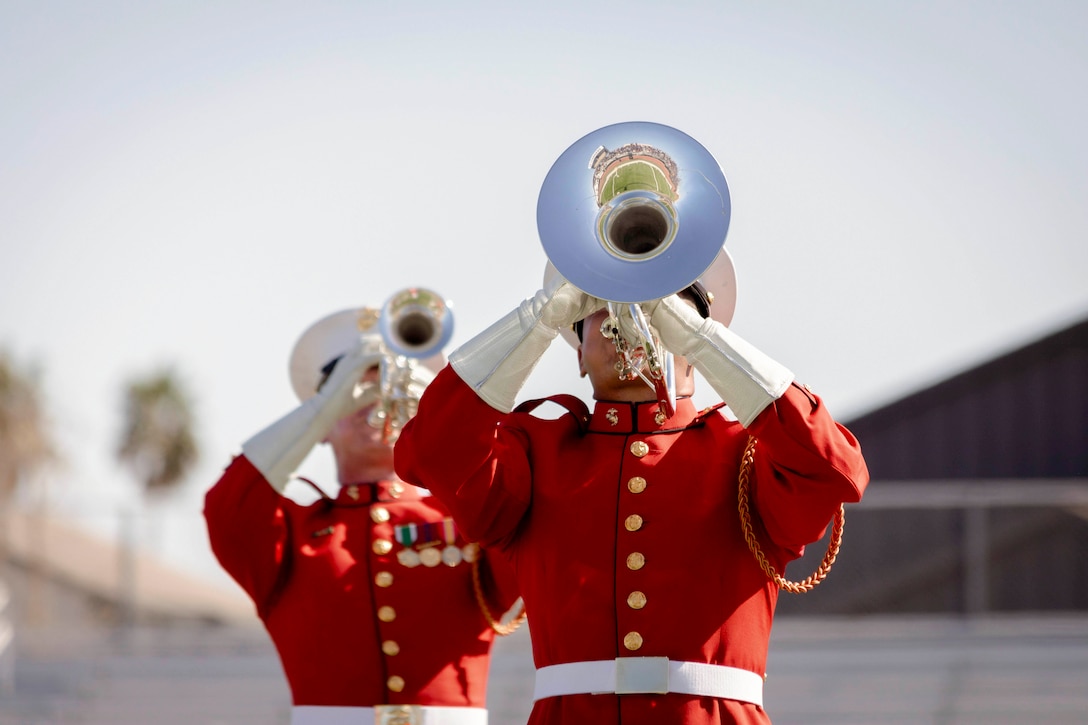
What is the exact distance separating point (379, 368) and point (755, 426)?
1723 mm

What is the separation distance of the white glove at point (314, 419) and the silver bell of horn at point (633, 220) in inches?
56.4

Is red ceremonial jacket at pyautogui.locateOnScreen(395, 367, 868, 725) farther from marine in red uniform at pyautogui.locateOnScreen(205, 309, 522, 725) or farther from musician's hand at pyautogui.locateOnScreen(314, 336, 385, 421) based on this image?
musician's hand at pyautogui.locateOnScreen(314, 336, 385, 421)

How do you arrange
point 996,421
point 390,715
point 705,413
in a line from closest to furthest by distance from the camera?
point 705,413, point 390,715, point 996,421

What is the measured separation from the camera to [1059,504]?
35.4 ft

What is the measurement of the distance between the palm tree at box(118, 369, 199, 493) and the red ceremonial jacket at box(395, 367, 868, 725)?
93.2 feet

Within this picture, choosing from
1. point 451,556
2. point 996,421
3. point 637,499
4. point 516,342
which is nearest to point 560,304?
point 516,342

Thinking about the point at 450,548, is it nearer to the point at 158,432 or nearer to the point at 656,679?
the point at 656,679

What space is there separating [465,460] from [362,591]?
1369mm

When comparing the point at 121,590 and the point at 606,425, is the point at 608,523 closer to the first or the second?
the point at 606,425

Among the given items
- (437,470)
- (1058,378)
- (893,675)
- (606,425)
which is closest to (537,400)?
(606,425)

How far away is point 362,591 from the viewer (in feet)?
15.4

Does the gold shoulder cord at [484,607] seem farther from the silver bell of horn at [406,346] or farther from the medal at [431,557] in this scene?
the silver bell of horn at [406,346]

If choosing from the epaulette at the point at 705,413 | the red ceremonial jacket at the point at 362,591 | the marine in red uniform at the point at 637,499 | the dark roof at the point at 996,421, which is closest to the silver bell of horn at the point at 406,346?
the red ceremonial jacket at the point at 362,591

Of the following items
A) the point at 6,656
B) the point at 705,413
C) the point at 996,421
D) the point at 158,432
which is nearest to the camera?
the point at 705,413
